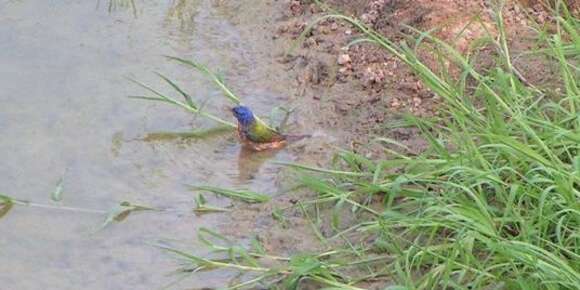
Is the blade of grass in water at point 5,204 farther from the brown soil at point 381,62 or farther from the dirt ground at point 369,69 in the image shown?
the brown soil at point 381,62

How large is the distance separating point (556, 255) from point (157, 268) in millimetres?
1166

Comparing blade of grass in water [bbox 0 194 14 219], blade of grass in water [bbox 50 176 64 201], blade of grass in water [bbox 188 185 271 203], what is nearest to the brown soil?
blade of grass in water [bbox 188 185 271 203]

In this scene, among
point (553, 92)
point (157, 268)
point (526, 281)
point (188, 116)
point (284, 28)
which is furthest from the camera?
point (284, 28)

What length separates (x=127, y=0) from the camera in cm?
497

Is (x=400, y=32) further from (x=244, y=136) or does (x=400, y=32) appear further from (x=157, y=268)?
(x=157, y=268)

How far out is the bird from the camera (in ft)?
12.9

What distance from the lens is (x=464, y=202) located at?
3.13 metres

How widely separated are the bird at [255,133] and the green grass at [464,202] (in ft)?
1.08

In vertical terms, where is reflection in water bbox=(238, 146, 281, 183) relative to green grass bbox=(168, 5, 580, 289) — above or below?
below

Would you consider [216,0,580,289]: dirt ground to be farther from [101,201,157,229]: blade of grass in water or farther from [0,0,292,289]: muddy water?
[101,201,157,229]: blade of grass in water

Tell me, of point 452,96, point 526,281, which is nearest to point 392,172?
point 452,96

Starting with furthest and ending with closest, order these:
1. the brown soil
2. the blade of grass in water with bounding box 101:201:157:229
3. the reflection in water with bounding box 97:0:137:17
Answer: the reflection in water with bounding box 97:0:137:17 → the brown soil → the blade of grass in water with bounding box 101:201:157:229

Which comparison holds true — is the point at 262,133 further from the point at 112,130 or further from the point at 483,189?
the point at 483,189

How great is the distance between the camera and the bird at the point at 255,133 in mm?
3936
